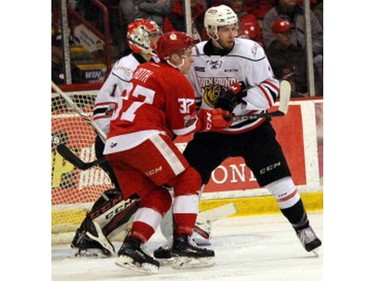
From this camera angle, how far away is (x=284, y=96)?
19.2 ft

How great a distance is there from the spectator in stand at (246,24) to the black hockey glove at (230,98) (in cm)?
29

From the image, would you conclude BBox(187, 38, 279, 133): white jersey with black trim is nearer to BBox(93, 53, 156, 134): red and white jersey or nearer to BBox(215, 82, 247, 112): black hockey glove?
BBox(215, 82, 247, 112): black hockey glove

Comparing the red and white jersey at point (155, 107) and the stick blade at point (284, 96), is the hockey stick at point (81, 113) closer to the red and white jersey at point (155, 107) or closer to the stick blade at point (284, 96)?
the red and white jersey at point (155, 107)

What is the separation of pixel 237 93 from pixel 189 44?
30 cm

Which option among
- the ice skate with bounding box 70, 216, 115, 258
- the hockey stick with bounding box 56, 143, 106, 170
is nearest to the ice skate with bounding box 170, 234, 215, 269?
the ice skate with bounding box 70, 216, 115, 258

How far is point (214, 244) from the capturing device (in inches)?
233

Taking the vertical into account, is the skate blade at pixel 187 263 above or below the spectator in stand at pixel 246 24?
below

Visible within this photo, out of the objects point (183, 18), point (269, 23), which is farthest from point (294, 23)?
point (183, 18)

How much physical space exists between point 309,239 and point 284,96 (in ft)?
1.94

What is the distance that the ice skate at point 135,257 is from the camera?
5.42 metres

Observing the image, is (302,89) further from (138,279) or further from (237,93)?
(138,279)

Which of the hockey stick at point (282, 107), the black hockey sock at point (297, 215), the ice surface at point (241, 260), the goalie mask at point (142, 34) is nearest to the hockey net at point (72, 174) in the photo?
the ice surface at point (241, 260)

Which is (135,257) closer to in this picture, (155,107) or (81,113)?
(155,107)
